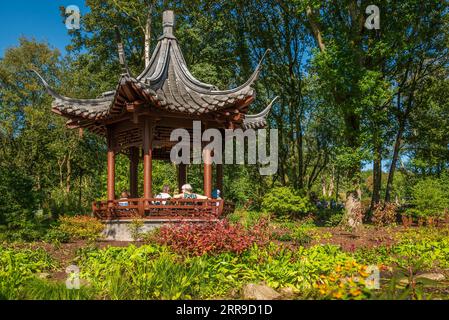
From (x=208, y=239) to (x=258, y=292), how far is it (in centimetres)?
174

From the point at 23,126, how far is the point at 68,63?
6.86 metres

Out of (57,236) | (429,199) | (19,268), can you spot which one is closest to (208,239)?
(19,268)

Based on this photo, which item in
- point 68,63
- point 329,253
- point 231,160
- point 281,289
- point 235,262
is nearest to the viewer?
point 281,289

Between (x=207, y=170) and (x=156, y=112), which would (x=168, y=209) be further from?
(x=156, y=112)

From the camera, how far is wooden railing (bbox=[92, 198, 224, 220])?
42.5 ft

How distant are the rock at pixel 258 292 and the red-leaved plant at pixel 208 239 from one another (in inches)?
48.9

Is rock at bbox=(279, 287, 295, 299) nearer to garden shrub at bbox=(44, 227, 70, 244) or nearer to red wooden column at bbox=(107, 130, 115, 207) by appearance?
garden shrub at bbox=(44, 227, 70, 244)

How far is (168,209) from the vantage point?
1302 cm

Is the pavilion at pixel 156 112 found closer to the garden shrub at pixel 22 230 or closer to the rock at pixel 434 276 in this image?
the garden shrub at pixel 22 230

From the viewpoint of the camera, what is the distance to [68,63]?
126 ft
